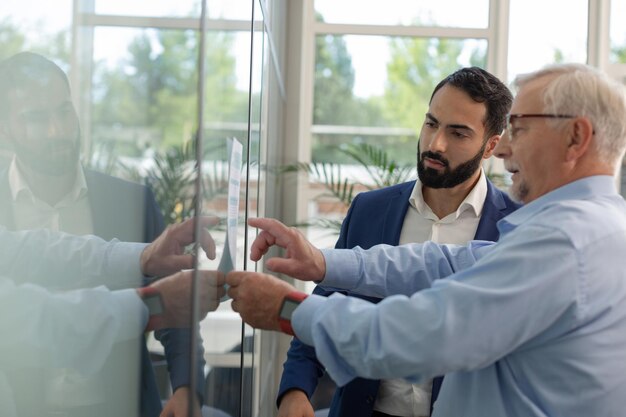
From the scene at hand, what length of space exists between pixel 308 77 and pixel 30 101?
17.5 feet

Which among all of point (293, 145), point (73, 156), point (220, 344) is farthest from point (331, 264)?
point (293, 145)

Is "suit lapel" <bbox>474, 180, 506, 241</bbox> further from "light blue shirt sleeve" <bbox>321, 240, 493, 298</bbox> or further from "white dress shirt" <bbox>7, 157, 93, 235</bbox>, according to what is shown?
"white dress shirt" <bbox>7, 157, 93, 235</bbox>

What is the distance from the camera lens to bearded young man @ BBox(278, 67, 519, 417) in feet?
7.95

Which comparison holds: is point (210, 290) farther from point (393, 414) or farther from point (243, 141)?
point (393, 414)

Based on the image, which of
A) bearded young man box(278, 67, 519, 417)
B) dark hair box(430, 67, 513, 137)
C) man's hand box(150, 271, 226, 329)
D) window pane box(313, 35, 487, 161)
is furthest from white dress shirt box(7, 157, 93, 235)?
window pane box(313, 35, 487, 161)

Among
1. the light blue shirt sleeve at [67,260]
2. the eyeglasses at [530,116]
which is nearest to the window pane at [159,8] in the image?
the light blue shirt sleeve at [67,260]

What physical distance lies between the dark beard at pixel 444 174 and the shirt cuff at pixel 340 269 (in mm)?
628

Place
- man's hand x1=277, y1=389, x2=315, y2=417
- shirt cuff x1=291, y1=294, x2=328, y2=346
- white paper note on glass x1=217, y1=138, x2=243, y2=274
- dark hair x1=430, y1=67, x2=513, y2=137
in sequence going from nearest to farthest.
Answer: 1. shirt cuff x1=291, y1=294, x2=328, y2=346
2. white paper note on glass x1=217, y1=138, x2=243, y2=274
3. man's hand x1=277, y1=389, x2=315, y2=417
4. dark hair x1=430, y1=67, x2=513, y2=137

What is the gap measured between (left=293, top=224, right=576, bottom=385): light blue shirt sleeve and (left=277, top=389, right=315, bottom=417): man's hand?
800 millimetres

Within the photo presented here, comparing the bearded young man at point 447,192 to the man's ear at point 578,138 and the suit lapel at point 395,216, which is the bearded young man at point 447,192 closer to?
the suit lapel at point 395,216

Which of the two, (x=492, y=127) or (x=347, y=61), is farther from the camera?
(x=347, y=61)

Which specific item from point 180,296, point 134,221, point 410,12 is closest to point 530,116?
point 180,296

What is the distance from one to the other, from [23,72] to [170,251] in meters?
0.45

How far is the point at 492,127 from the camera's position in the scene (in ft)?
8.42
